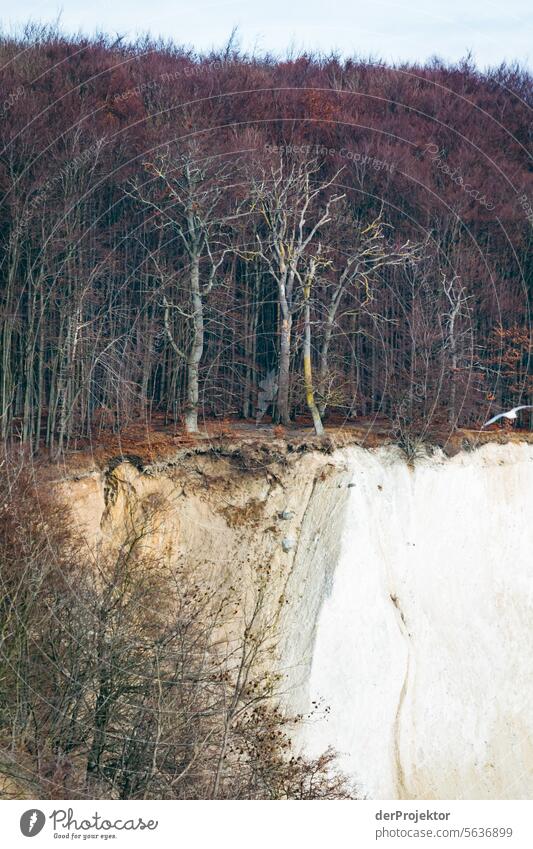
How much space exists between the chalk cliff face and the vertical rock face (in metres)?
0.05

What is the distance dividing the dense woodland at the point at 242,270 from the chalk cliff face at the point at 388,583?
244 cm

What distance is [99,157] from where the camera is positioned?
45.2m

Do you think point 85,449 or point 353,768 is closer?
point 353,768

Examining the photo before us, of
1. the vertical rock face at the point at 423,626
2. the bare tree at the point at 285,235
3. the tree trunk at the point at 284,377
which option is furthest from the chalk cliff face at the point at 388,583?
the bare tree at the point at 285,235

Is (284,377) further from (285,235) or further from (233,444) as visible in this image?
(285,235)

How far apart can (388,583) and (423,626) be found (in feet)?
5.80

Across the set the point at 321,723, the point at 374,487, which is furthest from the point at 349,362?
the point at 321,723

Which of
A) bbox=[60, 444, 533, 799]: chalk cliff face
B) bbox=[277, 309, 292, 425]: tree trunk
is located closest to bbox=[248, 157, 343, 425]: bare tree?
bbox=[277, 309, 292, 425]: tree trunk

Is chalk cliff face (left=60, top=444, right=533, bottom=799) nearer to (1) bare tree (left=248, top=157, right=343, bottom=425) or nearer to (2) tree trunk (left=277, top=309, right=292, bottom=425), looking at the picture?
(2) tree trunk (left=277, top=309, right=292, bottom=425)

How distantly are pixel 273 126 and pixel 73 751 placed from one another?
35067mm

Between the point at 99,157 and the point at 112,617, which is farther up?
the point at 99,157

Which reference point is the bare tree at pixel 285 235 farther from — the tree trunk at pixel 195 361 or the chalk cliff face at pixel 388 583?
the chalk cliff face at pixel 388 583
